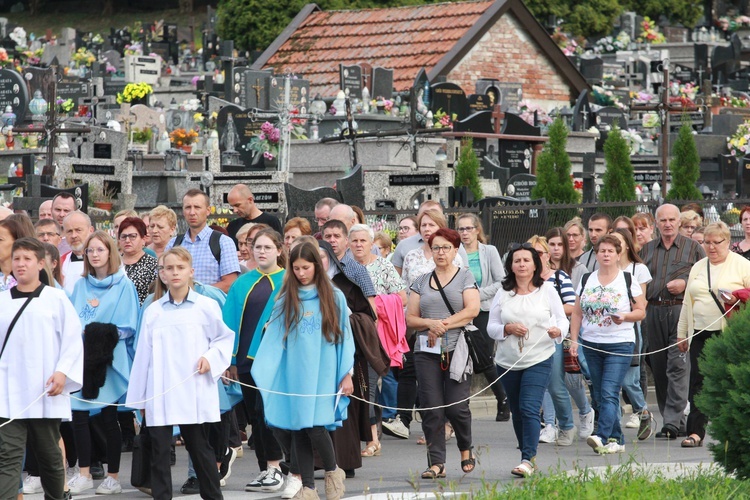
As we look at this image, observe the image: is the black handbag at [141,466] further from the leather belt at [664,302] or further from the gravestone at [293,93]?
the gravestone at [293,93]

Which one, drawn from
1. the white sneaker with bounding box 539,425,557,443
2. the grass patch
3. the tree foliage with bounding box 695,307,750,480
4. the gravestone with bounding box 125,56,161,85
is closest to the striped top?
the white sneaker with bounding box 539,425,557,443

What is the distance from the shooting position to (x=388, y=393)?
1183 centimetres

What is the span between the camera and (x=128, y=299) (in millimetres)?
9180

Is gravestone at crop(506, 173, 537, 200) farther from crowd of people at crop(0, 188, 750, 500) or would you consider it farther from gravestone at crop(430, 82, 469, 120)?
crowd of people at crop(0, 188, 750, 500)

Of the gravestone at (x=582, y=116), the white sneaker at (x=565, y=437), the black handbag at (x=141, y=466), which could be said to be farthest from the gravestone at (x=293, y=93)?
the black handbag at (x=141, y=466)

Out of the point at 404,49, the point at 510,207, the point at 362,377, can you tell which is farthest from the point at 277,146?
the point at 362,377

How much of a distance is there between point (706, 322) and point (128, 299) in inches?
178

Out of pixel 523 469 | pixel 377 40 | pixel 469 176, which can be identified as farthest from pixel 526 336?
pixel 377 40

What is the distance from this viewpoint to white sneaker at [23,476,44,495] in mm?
9125

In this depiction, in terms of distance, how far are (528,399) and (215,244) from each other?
259cm

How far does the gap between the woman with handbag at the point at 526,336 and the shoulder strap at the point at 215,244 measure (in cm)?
207

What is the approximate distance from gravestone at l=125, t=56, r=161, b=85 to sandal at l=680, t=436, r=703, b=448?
29584 mm

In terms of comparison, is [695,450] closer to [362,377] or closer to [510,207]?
[362,377]

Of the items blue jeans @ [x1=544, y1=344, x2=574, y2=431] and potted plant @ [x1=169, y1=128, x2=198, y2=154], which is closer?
blue jeans @ [x1=544, y1=344, x2=574, y2=431]
